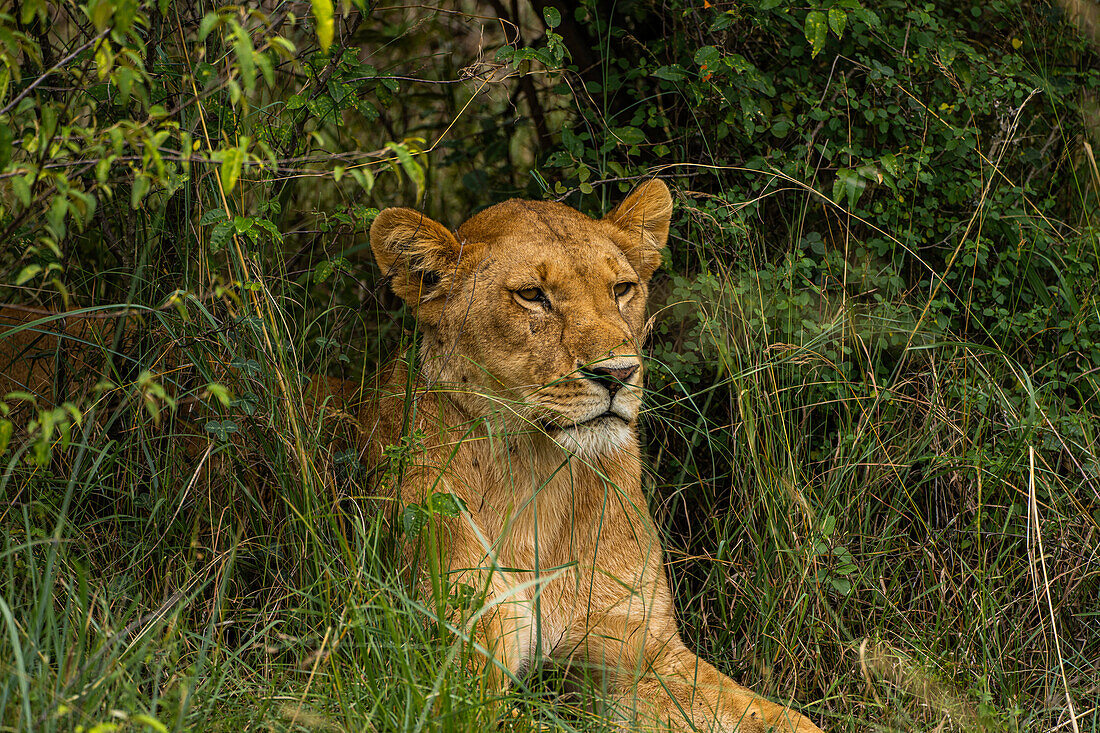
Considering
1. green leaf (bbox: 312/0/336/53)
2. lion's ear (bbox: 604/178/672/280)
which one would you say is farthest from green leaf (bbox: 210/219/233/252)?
lion's ear (bbox: 604/178/672/280)

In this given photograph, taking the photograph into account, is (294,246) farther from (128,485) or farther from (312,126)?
(128,485)

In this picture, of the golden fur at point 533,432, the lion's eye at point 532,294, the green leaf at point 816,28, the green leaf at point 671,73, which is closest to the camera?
the golden fur at point 533,432

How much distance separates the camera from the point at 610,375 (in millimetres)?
3062

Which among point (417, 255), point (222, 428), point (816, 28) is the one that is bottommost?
point (222, 428)

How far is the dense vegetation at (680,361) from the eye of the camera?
261 cm

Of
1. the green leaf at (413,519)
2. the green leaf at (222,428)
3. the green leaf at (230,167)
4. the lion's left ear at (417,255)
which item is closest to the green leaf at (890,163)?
the lion's left ear at (417,255)

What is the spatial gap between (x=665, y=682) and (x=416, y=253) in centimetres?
152

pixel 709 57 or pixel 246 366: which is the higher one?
pixel 709 57

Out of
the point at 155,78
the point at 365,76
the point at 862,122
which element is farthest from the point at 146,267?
the point at 862,122

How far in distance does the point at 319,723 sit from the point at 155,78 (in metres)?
2.06

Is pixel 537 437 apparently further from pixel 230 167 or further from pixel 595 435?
pixel 230 167

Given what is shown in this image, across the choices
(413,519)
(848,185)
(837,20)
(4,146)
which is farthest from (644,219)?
(4,146)

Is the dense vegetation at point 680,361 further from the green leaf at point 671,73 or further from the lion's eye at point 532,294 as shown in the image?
the lion's eye at point 532,294

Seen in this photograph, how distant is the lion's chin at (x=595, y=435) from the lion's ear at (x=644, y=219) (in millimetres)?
812
